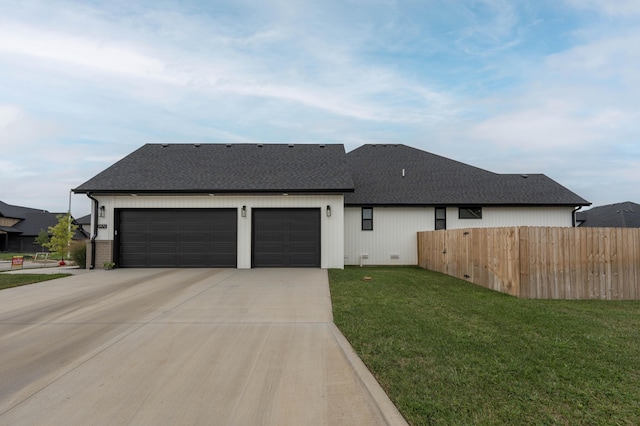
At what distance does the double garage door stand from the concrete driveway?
19.8 feet

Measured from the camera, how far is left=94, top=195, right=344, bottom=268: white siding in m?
14.7

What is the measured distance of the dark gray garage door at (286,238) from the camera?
1483 cm

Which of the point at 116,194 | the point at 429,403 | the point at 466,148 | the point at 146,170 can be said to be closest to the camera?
the point at 429,403

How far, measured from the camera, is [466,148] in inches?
1214

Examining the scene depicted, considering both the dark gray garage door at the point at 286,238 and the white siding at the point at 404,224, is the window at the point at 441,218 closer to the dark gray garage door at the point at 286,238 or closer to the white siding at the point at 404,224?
the white siding at the point at 404,224

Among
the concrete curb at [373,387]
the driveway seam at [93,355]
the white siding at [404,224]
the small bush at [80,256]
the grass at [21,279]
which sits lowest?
the driveway seam at [93,355]

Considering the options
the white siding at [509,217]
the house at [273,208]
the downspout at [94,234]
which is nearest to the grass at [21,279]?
the downspout at [94,234]

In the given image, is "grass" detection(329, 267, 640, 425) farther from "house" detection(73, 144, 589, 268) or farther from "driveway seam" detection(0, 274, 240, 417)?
"house" detection(73, 144, 589, 268)

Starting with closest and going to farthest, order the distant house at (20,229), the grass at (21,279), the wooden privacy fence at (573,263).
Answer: the wooden privacy fence at (573,263)
the grass at (21,279)
the distant house at (20,229)

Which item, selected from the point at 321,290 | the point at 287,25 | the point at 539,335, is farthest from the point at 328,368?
the point at 287,25

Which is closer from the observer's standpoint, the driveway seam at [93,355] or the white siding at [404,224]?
the driveway seam at [93,355]

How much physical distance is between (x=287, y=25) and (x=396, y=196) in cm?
921

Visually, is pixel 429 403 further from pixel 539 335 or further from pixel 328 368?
pixel 539 335

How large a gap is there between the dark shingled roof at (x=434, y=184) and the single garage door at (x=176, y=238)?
6131mm
